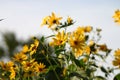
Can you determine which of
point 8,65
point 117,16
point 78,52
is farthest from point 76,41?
point 8,65

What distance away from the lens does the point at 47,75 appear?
331cm

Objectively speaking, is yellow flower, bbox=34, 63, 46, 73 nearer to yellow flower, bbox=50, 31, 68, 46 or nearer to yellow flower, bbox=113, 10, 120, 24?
yellow flower, bbox=50, 31, 68, 46

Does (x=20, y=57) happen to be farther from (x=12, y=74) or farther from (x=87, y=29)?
(x=87, y=29)

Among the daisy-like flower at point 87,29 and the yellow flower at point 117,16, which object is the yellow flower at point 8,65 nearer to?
the daisy-like flower at point 87,29

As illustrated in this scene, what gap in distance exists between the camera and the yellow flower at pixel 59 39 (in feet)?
10.4

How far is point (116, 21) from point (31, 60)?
76 centimetres

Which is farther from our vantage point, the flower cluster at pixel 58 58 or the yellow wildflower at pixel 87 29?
the yellow wildflower at pixel 87 29

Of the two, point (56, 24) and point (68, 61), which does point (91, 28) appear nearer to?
point (56, 24)

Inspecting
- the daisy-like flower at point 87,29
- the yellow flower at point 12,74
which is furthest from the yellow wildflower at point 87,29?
the yellow flower at point 12,74

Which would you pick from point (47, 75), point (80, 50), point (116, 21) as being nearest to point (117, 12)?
point (116, 21)

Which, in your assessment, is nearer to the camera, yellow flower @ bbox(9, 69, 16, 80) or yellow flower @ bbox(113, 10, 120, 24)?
yellow flower @ bbox(113, 10, 120, 24)

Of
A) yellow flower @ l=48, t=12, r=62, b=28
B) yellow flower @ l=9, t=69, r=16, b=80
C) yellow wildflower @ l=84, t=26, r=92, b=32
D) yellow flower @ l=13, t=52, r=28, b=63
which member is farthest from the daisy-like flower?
yellow flower @ l=9, t=69, r=16, b=80

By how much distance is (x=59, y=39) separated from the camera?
318 cm

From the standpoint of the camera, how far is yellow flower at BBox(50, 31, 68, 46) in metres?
3.18
